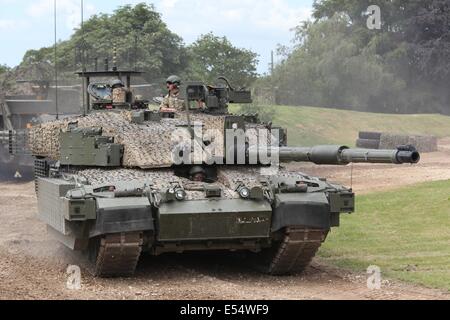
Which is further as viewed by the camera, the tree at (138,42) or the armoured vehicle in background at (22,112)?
the tree at (138,42)

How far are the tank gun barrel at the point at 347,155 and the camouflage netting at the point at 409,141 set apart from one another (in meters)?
20.7

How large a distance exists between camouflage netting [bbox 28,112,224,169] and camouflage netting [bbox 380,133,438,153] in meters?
19.6

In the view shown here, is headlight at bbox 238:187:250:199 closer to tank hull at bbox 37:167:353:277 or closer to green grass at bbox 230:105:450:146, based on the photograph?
tank hull at bbox 37:167:353:277

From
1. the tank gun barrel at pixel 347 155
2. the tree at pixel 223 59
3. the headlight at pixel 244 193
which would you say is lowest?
the headlight at pixel 244 193

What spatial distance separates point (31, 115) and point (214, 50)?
13463mm

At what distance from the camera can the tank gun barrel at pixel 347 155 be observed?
1120 cm

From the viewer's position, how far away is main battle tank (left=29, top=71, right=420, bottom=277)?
12141 millimetres

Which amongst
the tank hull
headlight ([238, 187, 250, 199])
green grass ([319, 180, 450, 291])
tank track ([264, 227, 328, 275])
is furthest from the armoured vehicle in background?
headlight ([238, 187, 250, 199])

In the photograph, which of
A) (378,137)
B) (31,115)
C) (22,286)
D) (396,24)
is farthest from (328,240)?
(396,24)

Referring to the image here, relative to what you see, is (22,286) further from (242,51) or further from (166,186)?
(242,51)

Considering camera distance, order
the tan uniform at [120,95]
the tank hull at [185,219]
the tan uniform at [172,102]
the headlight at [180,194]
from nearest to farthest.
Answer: the tank hull at [185,219], the headlight at [180,194], the tan uniform at [172,102], the tan uniform at [120,95]

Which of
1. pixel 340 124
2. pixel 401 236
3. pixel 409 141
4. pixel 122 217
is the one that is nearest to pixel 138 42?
pixel 409 141

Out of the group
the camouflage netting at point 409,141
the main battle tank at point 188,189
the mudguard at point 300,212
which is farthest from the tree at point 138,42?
the mudguard at point 300,212

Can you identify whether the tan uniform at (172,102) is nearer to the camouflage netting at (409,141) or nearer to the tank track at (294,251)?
the tank track at (294,251)
